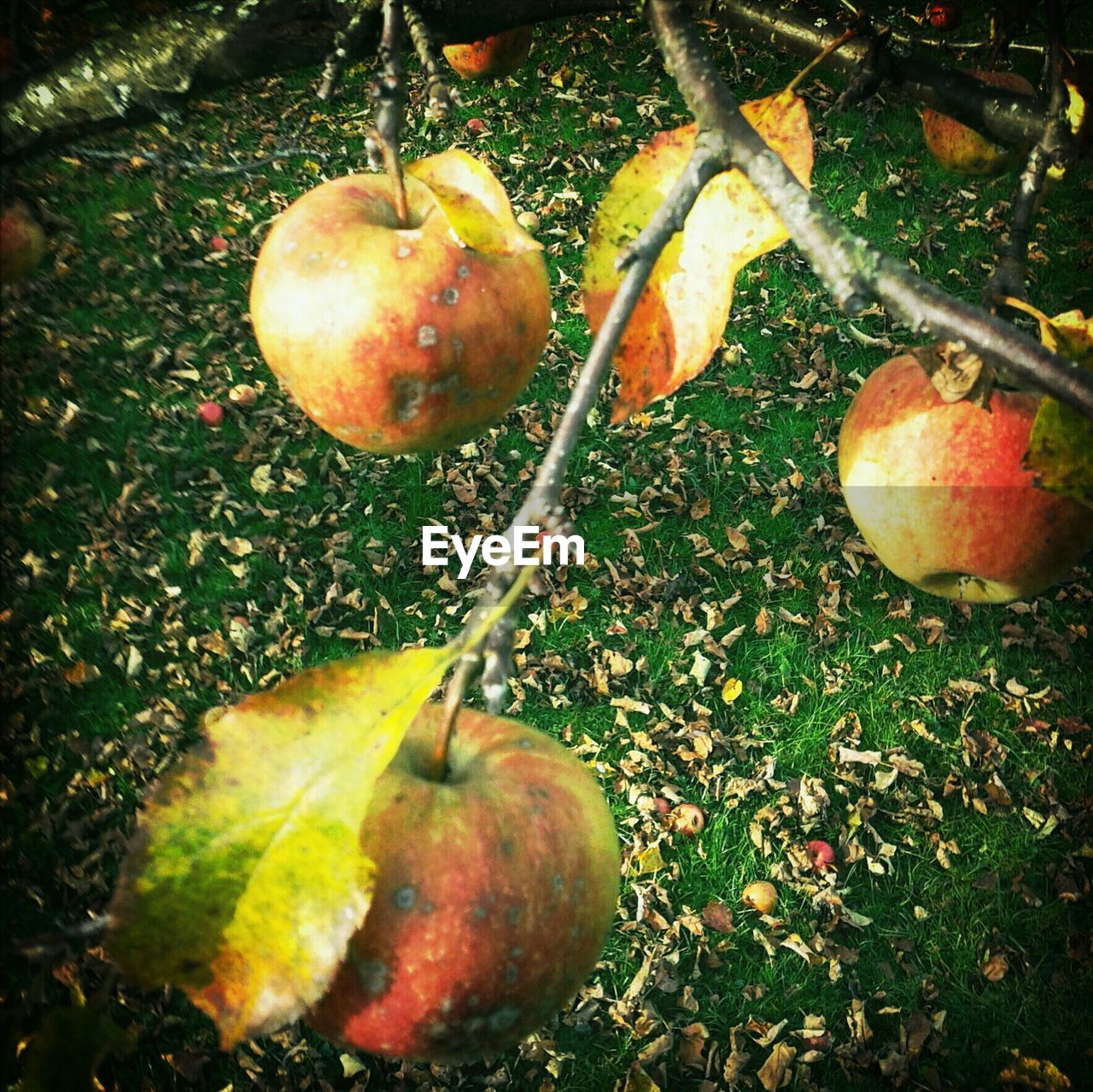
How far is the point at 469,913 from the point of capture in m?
0.58

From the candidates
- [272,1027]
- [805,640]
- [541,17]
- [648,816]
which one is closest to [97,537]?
[648,816]

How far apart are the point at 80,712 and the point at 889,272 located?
Result: 9.68 feet

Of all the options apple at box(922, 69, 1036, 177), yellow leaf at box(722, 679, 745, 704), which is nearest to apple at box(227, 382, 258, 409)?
yellow leaf at box(722, 679, 745, 704)

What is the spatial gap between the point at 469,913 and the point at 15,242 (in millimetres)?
620

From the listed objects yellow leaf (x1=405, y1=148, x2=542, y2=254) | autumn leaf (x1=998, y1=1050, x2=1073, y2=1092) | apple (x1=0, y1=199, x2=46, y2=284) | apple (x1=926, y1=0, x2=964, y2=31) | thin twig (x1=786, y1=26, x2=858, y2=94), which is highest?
apple (x1=0, y1=199, x2=46, y2=284)

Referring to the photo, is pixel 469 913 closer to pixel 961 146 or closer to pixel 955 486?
pixel 955 486

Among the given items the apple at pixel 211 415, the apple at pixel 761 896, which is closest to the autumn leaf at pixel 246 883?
the apple at pixel 761 896

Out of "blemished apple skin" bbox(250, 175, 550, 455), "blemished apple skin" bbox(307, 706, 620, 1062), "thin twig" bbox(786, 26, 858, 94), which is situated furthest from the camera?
"thin twig" bbox(786, 26, 858, 94)

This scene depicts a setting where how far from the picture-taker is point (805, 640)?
10.8 feet

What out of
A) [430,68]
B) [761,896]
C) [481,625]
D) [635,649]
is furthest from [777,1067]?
[430,68]

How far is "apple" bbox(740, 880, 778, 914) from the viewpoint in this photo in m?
2.71

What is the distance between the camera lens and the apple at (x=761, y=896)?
2.71 m

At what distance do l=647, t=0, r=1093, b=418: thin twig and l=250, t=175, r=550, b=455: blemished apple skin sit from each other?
0.20 meters

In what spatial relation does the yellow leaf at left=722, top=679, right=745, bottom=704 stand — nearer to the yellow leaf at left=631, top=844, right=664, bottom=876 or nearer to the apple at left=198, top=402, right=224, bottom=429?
A: the yellow leaf at left=631, top=844, right=664, bottom=876
